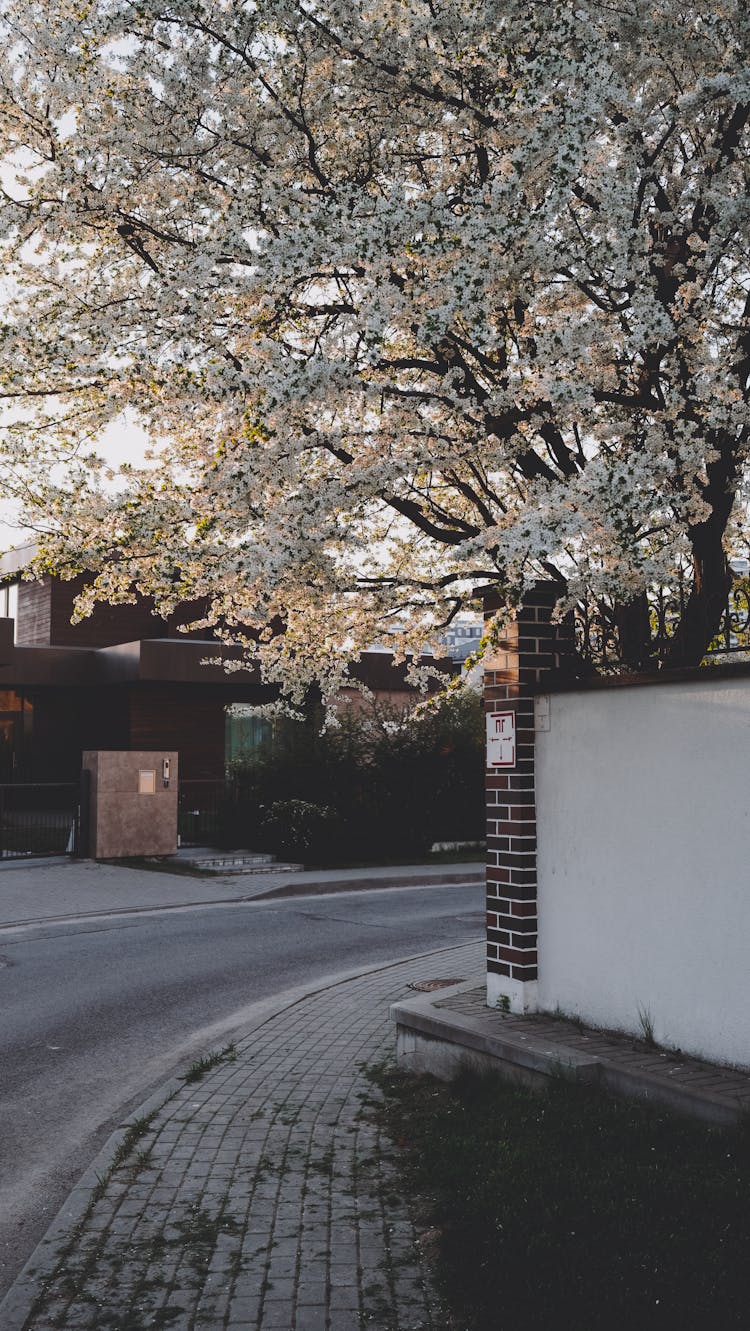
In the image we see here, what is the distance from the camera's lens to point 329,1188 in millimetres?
5004

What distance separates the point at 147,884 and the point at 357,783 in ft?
18.9

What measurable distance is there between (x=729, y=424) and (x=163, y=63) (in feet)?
16.0

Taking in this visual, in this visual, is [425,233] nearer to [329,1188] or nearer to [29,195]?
[29,195]

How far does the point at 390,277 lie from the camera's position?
25.8 feet

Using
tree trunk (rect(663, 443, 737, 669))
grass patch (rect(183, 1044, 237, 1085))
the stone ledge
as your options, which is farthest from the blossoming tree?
grass patch (rect(183, 1044, 237, 1085))

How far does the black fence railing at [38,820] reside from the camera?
65.8 ft

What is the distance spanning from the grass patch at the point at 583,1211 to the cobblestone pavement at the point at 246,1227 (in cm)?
20

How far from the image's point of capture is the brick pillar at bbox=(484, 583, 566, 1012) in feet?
22.1

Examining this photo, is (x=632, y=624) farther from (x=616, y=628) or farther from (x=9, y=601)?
(x=9, y=601)

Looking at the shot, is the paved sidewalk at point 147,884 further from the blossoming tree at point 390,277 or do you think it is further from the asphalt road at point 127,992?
the blossoming tree at point 390,277

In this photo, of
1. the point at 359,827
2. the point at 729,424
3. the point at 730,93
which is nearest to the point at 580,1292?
the point at 729,424

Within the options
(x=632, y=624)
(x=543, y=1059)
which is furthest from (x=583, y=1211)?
(x=632, y=624)

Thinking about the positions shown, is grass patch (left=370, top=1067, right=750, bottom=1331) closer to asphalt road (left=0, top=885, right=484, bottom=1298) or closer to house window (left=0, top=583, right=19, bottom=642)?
asphalt road (left=0, top=885, right=484, bottom=1298)

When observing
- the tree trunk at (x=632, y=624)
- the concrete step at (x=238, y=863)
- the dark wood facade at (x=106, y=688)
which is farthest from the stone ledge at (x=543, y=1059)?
the dark wood facade at (x=106, y=688)
